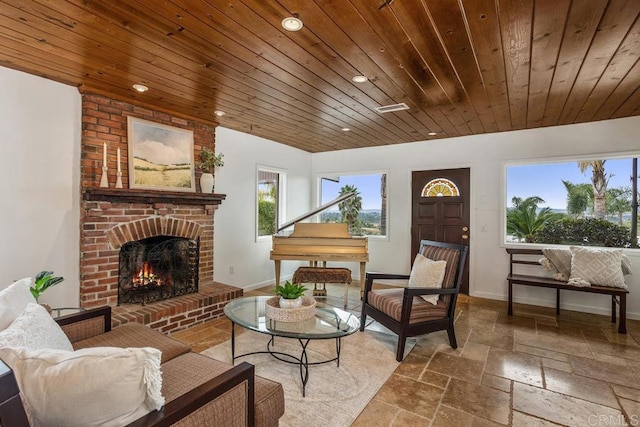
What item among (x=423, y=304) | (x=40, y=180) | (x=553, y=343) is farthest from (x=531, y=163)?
(x=40, y=180)

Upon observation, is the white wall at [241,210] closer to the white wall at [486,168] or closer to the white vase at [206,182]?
the white vase at [206,182]

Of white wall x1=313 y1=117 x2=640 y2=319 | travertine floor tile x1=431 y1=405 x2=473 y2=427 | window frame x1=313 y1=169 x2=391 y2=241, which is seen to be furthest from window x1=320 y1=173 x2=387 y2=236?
travertine floor tile x1=431 y1=405 x2=473 y2=427

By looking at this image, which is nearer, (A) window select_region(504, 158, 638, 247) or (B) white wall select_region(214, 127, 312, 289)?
(A) window select_region(504, 158, 638, 247)

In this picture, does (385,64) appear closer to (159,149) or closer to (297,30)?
(297,30)

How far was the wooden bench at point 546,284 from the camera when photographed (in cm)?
355

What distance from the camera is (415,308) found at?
2988 mm

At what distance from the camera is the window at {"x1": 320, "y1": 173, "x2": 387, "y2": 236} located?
604 cm

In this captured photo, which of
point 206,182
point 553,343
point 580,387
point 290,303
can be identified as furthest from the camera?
point 206,182

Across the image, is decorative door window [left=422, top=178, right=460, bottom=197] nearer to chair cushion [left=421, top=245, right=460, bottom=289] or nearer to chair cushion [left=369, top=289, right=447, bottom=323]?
chair cushion [left=421, top=245, right=460, bottom=289]

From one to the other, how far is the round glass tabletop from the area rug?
427mm

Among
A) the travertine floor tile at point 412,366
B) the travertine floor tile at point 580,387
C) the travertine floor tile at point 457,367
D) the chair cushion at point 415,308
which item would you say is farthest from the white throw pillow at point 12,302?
the travertine floor tile at point 580,387

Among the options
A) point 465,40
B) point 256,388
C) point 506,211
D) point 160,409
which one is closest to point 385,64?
point 465,40

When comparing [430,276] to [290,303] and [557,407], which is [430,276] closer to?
[557,407]

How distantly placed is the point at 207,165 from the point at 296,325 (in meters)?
2.79
